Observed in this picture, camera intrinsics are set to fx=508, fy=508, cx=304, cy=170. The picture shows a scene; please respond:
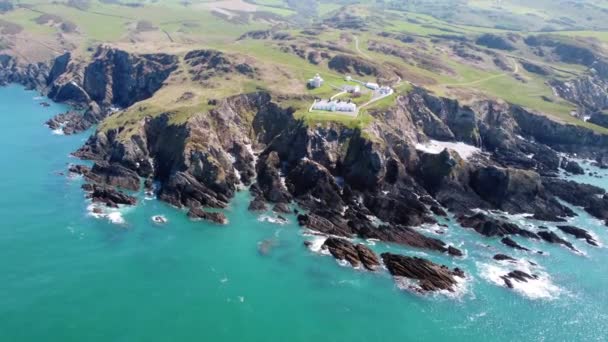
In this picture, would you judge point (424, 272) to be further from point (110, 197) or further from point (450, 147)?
point (110, 197)

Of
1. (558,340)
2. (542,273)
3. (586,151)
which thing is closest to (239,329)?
(558,340)

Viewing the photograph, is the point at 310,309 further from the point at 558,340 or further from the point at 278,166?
the point at 278,166

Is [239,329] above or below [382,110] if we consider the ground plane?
below

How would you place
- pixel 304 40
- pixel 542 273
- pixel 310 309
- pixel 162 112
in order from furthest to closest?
1. pixel 304 40
2. pixel 162 112
3. pixel 542 273
4. pixel 310 309

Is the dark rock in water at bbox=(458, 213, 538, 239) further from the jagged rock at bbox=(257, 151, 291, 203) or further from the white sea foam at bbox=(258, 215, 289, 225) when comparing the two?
the jagged rock at bbox=(257, 151, 291, 203)

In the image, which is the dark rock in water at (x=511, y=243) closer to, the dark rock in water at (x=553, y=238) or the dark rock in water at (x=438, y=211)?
the dark rock in water at (x=553, y=238)

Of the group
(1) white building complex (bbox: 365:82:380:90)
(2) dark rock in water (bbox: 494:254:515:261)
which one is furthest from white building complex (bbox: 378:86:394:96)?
(2) dark rock in water (bbox: 494:254:515:261)

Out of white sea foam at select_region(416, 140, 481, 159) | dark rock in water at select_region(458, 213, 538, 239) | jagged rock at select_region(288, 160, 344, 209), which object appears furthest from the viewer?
white sea foam at select_region(416, 140, 481, 159)
